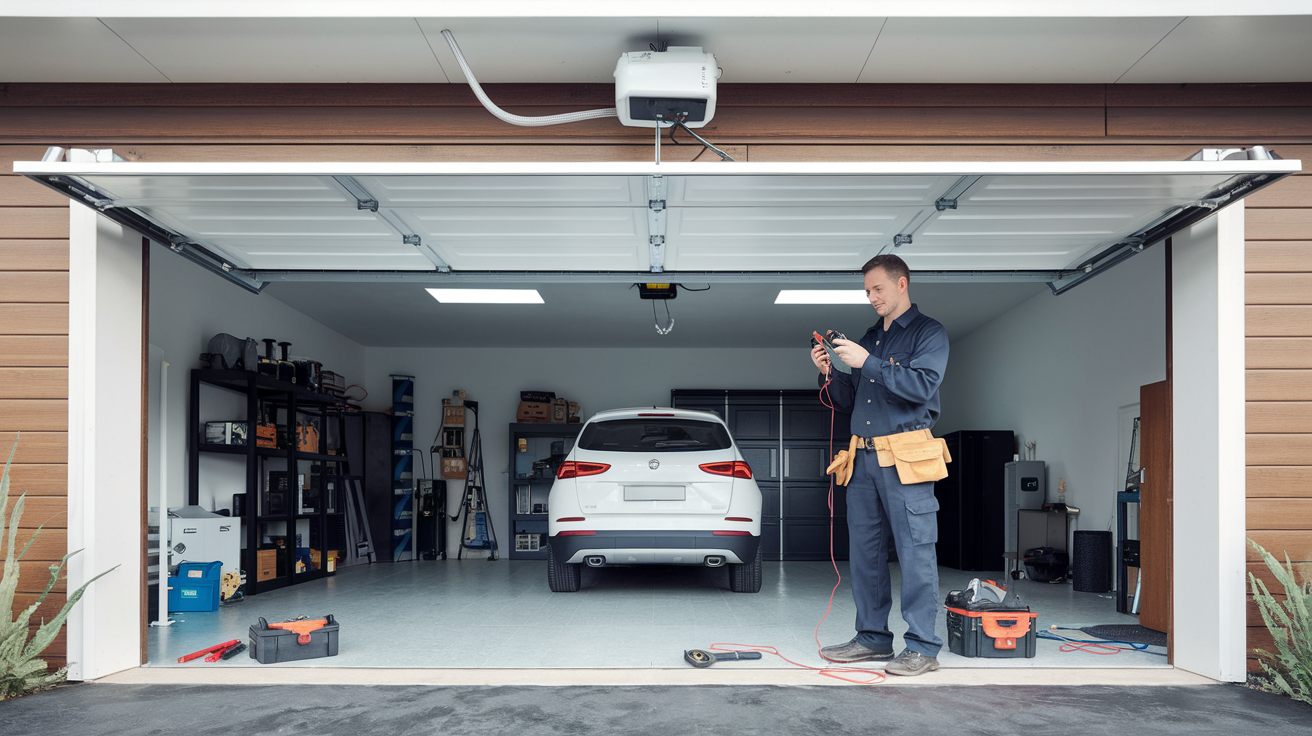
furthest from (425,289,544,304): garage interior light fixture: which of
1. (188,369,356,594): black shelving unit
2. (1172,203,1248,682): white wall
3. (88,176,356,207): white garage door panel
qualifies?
(1172,203,1248,682): white wall

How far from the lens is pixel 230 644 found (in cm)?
415

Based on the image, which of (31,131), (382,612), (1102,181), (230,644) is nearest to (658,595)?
(382,612)

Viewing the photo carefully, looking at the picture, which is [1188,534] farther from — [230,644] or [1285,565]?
[230,644]

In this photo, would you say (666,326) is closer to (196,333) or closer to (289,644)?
(196,333)

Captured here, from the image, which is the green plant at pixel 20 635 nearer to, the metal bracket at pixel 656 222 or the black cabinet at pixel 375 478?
the metal bracket at pixel 656 222

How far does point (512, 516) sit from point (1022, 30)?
829cm

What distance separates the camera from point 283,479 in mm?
7801

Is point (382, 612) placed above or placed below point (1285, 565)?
below

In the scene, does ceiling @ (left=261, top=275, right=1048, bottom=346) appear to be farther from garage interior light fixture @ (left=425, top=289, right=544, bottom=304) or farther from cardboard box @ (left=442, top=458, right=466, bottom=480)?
cardboard box @ (left=442, top=458, right=466, bottom=480)

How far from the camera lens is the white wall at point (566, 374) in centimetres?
1153

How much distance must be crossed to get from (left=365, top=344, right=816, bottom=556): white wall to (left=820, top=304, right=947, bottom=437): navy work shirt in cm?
762

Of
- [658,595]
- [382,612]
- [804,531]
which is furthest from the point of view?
[804,531]

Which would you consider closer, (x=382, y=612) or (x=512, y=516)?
(x=382, y=612)

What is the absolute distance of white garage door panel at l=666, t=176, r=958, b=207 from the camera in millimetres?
3434
